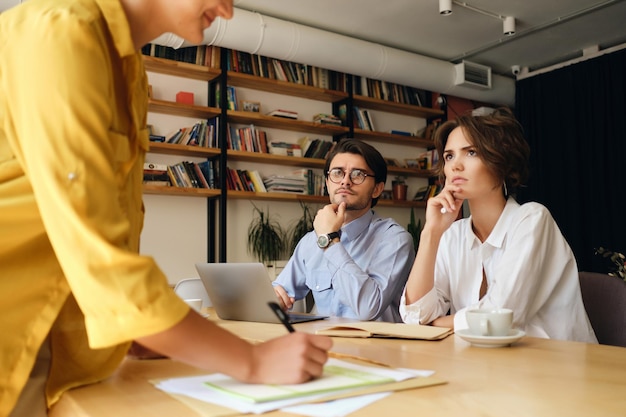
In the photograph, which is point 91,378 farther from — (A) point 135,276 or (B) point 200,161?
(B) point 200,161

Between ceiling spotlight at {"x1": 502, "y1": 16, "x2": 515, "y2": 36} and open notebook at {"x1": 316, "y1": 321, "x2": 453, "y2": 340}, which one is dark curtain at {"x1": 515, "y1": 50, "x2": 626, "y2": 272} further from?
open notebook at {"x1": 316, "y1": 321, "x2": 453, "y2": 340}


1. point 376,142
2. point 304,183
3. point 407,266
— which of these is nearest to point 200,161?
point 304,183

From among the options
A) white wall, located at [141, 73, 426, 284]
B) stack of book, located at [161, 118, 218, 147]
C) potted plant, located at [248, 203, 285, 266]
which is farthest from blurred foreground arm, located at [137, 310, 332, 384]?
potted plant, located at [248, 203, 285, 266]

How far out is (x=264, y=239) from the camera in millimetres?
4852

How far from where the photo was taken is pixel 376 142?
582 cm

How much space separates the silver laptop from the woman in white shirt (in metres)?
0.43

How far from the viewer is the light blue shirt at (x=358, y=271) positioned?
2.10 metres

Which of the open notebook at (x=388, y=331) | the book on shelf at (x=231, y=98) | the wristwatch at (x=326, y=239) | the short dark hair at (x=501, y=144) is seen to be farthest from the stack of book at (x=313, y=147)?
the open notebook at (x=388, y=331)

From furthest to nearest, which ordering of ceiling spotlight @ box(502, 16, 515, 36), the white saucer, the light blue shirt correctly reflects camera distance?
ceiling spotlight @ box(502, 16, 515, 36) → the light blue shirt → the white saucer

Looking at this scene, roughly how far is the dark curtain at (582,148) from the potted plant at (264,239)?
9.70 ft

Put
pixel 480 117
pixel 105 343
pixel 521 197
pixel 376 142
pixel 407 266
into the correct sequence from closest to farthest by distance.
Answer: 1. pixel 105 343
2. pixel 480 117
3. pixel 407 266
4. pixel 376 142
5. pixel 521 197

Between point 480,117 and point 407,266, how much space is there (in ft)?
2.22

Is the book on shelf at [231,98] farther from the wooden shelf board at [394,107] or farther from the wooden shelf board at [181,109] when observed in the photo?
the wooden shelf board at [394,107]

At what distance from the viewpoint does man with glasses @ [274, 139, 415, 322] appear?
2123 millimetres
